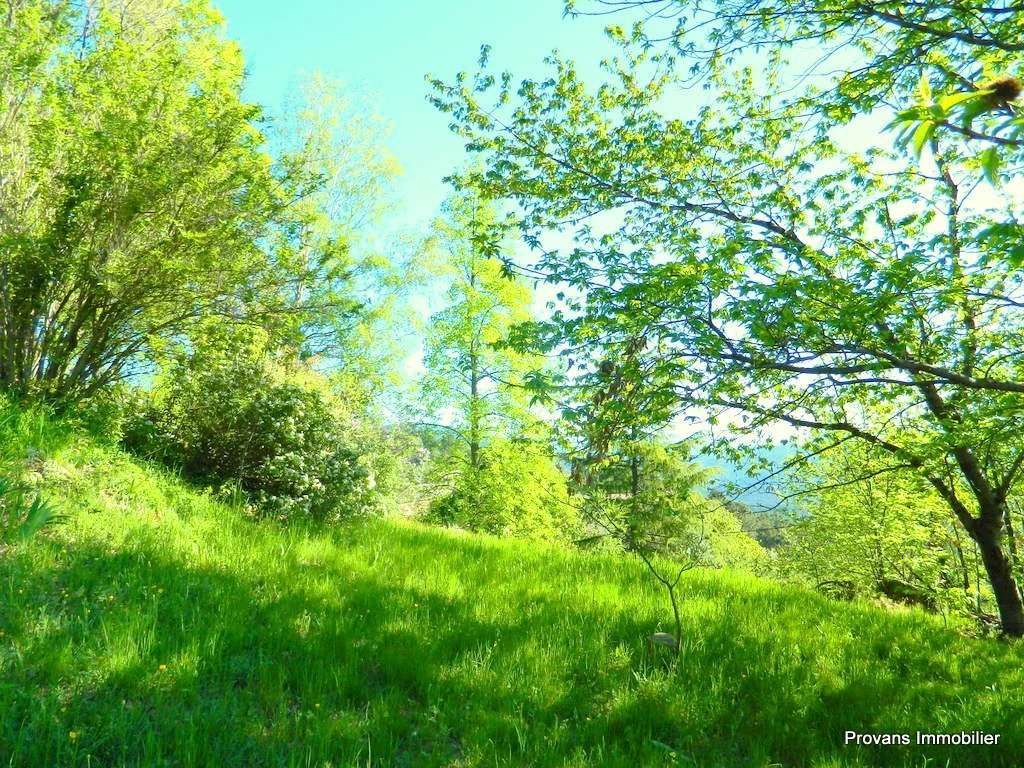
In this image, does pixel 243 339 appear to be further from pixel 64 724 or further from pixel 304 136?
pixel 304 136

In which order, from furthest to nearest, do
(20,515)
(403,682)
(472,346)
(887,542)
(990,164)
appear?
(472,346) < (887,542) < (20,515) < (403,682) < (990,164)

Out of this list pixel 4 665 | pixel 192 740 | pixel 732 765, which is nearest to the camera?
pixel 192 740

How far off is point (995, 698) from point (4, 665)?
20.3 feet

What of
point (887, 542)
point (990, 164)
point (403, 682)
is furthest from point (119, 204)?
point (887, 542)

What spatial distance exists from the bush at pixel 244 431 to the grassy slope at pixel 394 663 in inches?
57.4

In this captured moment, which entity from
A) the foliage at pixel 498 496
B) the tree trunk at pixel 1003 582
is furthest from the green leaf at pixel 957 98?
the foliage at pixel 498 496

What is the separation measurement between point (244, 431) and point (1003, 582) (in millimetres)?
9778

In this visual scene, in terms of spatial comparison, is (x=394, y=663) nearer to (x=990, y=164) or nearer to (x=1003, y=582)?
(x=990, y=164)

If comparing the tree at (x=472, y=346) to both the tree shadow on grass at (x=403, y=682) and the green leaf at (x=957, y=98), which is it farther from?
the green leaf at (x=957, y=98)

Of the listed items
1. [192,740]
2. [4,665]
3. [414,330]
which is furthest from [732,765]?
[414,330]

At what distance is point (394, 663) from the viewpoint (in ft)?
11.6

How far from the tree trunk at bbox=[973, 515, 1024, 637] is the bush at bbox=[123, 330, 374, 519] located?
7788mm

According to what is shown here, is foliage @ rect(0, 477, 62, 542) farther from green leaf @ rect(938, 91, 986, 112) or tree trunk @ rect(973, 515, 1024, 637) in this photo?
tree trunk @ rect(973, 515, 1024, 637)

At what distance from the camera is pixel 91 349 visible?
7000mm
